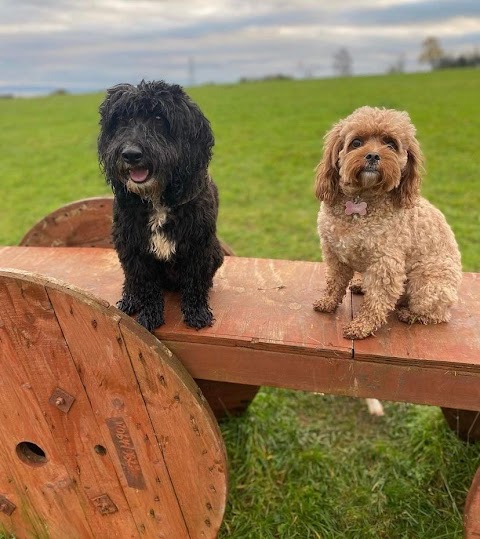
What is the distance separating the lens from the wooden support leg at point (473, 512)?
2.06 m

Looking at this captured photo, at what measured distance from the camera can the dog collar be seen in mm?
2195

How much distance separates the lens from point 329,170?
7.23ft

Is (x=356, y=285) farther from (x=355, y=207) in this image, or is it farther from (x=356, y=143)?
(x=356, y=143)

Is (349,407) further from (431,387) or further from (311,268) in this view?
(431,387)

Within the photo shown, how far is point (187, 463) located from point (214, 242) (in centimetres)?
101

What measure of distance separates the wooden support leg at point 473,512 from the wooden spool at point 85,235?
159cm

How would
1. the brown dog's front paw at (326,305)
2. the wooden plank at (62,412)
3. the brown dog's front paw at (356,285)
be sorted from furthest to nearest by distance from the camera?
1. the brown dog's front paw at (356,285)
2. the brown dog's front paw at (326,305)
3. the wooden plank at (62,412)

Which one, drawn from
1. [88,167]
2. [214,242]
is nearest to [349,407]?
[214,242]

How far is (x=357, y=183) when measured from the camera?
A: 2.09 m

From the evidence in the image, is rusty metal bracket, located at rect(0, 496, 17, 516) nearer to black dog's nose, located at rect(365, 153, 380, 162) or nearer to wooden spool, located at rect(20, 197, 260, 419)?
wooden spool, located at rect(20, 197, 260, 419)

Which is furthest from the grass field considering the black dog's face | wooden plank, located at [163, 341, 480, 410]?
the black dog's face

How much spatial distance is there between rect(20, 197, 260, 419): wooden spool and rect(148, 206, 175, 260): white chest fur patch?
3.72 feet

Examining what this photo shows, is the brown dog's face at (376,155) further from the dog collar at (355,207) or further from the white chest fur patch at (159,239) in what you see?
the white chest fur patch at (159,239)

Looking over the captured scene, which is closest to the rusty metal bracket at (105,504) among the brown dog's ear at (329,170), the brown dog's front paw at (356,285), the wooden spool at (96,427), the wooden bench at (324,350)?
the wooden spool at (96,427)
